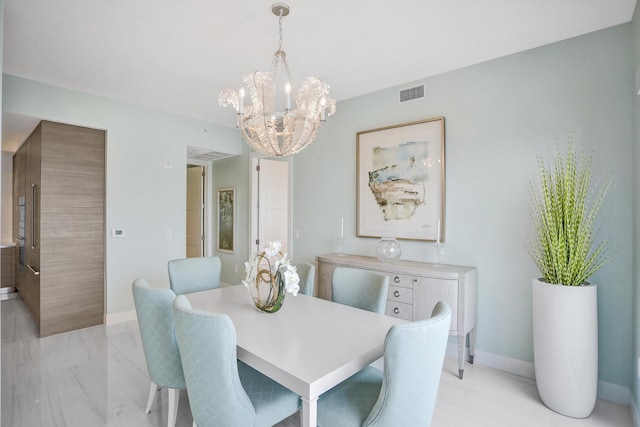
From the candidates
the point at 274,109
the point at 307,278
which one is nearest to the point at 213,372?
the point at 307,278

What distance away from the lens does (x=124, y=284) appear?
3.98m

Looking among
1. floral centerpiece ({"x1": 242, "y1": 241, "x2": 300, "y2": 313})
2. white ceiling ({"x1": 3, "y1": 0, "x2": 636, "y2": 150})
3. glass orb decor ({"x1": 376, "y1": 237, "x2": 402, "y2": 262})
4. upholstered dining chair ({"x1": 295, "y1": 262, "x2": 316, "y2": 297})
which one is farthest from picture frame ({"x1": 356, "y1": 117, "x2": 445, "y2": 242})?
floral centerpiece ({"x1": 242, "y1": 241, "x2": 300, "y2": 313})

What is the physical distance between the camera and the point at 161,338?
1.84 metres

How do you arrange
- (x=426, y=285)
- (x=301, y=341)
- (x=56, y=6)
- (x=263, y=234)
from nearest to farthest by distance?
(x=301, y=341) < (x=56, y=6) < (x=426, y=285) < (x=263, y=234)

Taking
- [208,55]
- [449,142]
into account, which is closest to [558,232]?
[449,142]

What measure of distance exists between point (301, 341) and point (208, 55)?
2471mm

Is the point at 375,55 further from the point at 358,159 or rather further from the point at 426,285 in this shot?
the point at 426,285

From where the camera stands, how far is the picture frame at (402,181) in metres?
3.18

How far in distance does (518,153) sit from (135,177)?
416 cm

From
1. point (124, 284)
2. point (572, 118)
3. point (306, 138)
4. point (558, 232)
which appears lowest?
point (124, 284)

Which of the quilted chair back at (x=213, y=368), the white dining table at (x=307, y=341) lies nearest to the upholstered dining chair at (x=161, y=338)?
the white dining table at (x=307, y=341)

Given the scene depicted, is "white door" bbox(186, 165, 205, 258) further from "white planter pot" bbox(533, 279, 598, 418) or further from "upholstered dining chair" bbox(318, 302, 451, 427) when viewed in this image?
"white planter pot" bbox(533, 279, 598, 418)

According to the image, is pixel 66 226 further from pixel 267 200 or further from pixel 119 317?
pixel 267 200

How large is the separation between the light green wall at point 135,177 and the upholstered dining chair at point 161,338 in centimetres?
246
